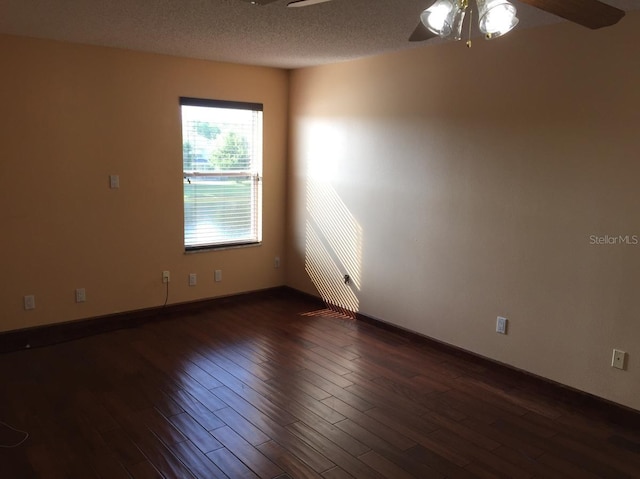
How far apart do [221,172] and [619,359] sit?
12.2ft

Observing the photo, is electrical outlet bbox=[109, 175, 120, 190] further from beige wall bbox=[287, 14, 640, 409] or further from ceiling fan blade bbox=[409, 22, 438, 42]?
ceiling fan blade bbox=[409, 22, 438, 42]

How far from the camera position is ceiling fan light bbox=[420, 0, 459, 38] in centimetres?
180

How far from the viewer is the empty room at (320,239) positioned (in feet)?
9.06

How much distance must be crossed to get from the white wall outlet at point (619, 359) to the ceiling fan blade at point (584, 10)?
1.95 meters

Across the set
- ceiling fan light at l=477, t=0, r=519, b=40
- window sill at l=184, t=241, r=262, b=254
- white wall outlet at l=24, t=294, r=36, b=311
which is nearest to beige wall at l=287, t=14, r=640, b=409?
window sill at l=184, t=241, r=262, b=254

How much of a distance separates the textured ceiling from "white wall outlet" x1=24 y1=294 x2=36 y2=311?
78.7 inches

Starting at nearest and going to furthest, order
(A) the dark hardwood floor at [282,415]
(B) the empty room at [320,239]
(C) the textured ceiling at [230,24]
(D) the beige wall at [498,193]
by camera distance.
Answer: (A) the dark hardwood floor at [282,415] < (B) the empty room at [320,239] < (C) the textured ceiling at [230,24] < (D) the beige wall at [498,193]

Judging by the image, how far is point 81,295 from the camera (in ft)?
14.1

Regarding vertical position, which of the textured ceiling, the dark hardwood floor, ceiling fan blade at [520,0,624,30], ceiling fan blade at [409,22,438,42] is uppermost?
the textured ceiling

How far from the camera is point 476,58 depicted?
3.62m

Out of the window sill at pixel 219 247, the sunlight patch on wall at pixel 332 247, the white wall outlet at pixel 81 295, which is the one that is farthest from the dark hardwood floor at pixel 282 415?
the window sill at pixel 219 247

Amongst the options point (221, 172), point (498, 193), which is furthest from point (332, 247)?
point (498, 193)

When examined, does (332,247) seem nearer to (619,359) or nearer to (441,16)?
(619,359)

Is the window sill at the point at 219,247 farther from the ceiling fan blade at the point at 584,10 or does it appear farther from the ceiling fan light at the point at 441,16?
the ceiling fan blade at the point at 584,10
